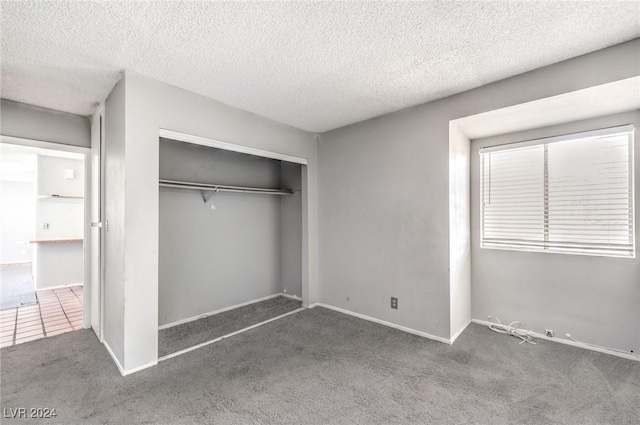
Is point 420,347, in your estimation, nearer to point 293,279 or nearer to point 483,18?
point 293,279

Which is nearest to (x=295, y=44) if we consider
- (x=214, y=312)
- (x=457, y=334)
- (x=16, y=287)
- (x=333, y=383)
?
(x=333, y=383)

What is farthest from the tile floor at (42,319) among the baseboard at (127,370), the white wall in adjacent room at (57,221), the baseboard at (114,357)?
the baseboard at (127,370)

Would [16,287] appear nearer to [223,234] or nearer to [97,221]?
[97,221]

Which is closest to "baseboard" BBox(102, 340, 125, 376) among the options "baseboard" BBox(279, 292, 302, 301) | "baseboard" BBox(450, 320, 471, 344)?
"baseboard" BBox(279, 292, 302, 301)

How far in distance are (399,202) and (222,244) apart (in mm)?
2385

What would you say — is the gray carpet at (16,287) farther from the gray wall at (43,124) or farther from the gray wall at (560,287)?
the gray wall at (560,287)

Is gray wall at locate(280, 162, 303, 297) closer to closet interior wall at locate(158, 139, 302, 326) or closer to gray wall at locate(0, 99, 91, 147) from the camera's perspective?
closet interior wall at locate(158, 139, 302, 326)

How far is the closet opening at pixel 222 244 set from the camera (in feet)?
11.0

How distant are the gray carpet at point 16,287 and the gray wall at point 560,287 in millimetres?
6398

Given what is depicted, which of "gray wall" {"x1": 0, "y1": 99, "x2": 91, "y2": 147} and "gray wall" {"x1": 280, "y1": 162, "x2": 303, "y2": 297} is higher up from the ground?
"gray wall" {"x1": 0, "y1": 99, "x2": 91, "y2": 147}

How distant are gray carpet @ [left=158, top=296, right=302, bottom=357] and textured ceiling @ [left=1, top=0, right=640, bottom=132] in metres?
2.47

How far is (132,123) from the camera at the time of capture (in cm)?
235

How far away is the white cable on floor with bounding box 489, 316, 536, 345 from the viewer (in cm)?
293

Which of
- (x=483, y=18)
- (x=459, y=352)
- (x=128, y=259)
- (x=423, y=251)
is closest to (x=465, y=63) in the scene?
(x=483, y=18)
